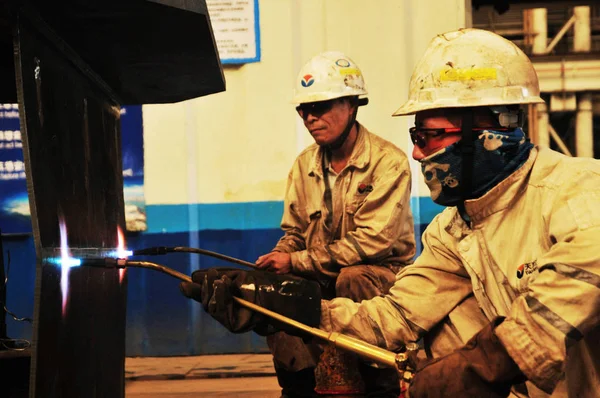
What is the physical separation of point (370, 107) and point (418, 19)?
Result: 0.77 metres

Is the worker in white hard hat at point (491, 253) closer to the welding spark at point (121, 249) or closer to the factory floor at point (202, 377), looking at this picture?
the welding spark at point (121, 249)

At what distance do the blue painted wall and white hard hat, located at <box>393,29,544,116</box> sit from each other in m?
→ 3.88

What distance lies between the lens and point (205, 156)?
6.82 meters

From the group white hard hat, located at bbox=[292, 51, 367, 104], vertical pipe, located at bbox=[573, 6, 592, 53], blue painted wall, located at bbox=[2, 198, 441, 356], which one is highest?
vertical pipe, located at bbox=[573, 6, 592, 53]

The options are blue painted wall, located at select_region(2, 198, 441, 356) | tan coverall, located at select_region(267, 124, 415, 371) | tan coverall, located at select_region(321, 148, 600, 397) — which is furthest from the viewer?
blue painted wall, located at select_region(2, 198, 441, 356)

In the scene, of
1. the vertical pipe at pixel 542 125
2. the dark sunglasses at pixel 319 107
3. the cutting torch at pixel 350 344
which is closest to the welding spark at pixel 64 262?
the cutting torch at pixel 350 344

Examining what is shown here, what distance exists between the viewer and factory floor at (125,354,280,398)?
5832 millimetres

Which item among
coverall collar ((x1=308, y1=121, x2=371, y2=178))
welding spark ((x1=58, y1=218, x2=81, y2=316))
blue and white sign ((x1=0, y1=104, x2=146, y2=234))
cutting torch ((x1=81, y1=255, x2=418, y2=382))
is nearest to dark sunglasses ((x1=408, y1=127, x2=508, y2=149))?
cutting torch ((x1=81, y1=255, x2=418, y2=382))

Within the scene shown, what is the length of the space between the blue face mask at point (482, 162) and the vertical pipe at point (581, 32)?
8046 mm

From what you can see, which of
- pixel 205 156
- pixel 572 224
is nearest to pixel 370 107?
pixel 205 156

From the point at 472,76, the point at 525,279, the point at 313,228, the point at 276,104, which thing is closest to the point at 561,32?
the point at 276,104

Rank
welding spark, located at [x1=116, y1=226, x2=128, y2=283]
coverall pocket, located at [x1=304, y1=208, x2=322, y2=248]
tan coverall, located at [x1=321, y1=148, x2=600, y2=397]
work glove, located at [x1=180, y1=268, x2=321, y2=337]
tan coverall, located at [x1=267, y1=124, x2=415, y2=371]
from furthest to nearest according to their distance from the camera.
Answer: coverall pocket, located at [x1=304, y1=208, x2=322, y2=248] < tan coverall, located at [x1=267, y1=124, x2=415, y2=371] < welding spark, located at [x1=116, y1=226, x2=128, y2=283] < work glove, located at [x1=180, y1=268, x2=321, y2=337] < tan coverall, located at [x1=321, y1=148, x2=600, y2=397]

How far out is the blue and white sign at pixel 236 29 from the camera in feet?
22.0

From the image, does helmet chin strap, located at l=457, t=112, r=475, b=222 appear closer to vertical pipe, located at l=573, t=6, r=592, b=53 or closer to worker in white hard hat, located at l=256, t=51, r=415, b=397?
worker in white hard hat, located at l=256, t=51, r=415, b=397
